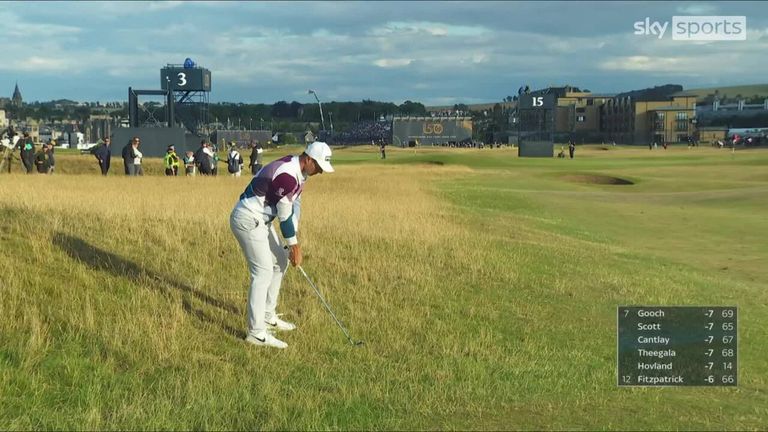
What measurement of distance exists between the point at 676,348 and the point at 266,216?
460 cm

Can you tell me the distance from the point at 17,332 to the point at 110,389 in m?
1.75

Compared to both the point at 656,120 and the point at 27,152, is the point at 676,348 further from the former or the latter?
the point at 656,120

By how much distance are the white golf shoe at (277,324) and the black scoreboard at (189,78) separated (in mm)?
115597

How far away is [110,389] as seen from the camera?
7.34 metres

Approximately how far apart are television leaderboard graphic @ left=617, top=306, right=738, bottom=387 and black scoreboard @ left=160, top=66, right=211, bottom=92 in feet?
381

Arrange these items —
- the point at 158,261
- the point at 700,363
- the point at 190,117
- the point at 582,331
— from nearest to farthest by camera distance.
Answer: the point at 700,363 → the point at 582,331 → the point at 158,261 → the point at 190,117

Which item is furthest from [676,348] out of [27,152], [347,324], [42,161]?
[27,152]

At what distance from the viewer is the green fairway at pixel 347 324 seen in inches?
272

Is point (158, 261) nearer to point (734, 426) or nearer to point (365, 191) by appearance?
point (734, 426)

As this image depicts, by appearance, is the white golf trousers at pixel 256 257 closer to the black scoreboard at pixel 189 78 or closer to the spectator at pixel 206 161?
the spectator at pixel 206 161

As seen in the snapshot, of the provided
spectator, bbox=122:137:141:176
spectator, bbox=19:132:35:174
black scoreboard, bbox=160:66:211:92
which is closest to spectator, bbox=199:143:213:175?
spectator, bbox=122:137:141:176

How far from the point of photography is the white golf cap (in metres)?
8.66

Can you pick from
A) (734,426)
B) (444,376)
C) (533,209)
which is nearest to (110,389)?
(444,376)

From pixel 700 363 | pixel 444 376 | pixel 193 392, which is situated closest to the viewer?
pixel 193 392
